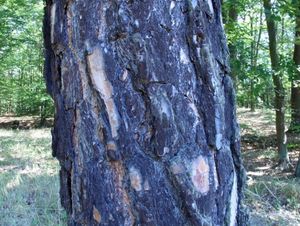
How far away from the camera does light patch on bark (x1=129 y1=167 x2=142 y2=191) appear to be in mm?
1172

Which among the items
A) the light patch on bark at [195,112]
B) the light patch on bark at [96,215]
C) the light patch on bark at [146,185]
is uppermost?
the light patch on bark at [195,112]

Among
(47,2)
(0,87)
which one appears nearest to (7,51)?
(0,87)

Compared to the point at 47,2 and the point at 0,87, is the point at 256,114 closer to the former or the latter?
the point at 0,87

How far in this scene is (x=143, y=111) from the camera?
117 cm

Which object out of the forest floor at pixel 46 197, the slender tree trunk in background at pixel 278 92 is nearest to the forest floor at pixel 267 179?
the forest floor at pixel 46 197

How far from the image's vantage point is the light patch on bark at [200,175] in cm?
121

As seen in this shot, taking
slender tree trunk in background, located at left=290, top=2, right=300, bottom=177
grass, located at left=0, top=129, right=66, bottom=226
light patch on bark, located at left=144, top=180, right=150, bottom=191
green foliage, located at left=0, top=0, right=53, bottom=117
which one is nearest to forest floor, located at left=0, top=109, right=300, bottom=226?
grass, located at left=0, top=129, right=66, bottom=226

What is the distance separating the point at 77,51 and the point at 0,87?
61.8ft

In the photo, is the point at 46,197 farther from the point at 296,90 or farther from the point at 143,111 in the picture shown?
the point at 296,90

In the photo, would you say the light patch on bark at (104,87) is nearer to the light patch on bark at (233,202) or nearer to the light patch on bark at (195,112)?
the light patch on bark at (195,112)

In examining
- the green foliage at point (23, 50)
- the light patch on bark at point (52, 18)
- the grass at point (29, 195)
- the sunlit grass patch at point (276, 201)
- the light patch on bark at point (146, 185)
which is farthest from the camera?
the green foliage at point (23, 50)

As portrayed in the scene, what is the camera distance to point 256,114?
18062 mm

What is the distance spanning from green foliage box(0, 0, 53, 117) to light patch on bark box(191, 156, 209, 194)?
1129 centimetres

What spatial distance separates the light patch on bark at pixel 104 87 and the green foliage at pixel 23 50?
36.6 ft
